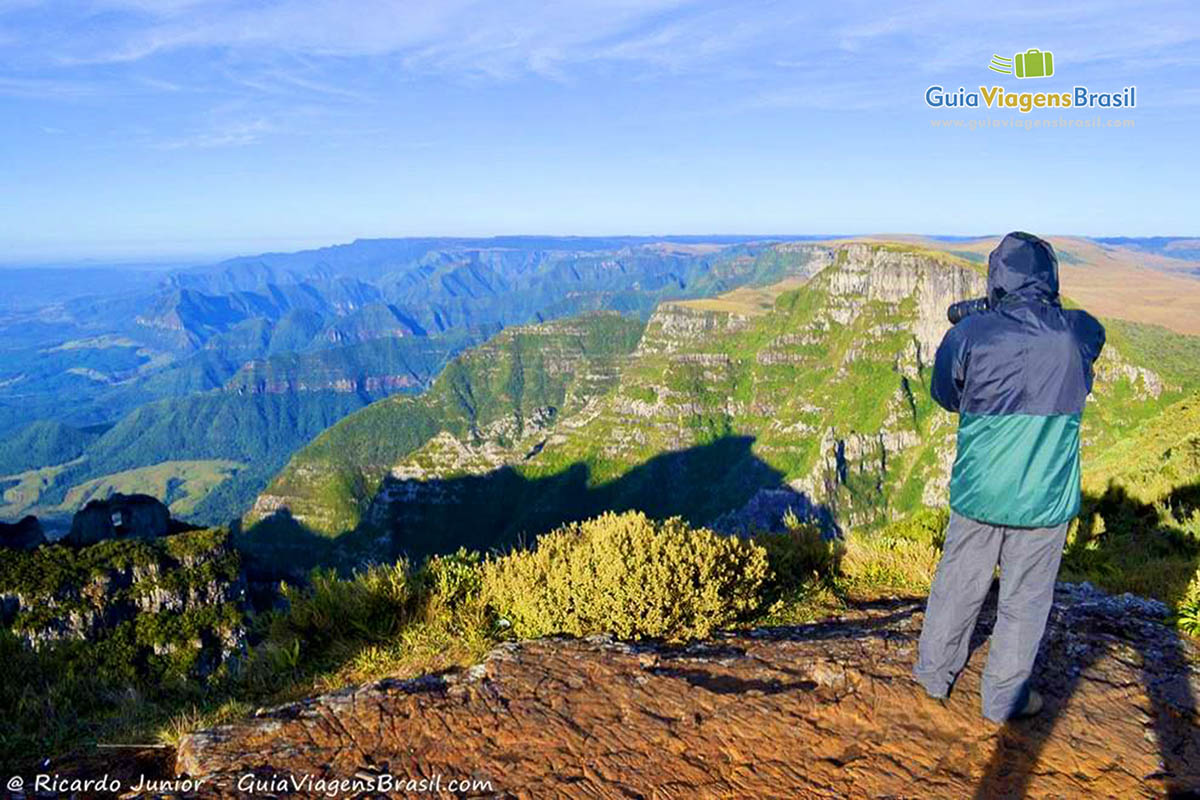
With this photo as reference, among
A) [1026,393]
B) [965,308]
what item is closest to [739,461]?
[965,308]

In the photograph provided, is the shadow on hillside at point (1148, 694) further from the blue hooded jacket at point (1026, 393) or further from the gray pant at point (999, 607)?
the blue hooded jacket at point (1026, 393)

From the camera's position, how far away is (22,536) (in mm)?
67562

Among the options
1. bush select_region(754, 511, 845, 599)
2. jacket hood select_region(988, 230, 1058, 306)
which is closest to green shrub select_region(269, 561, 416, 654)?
bush select_region(754, 511, 845, 599)

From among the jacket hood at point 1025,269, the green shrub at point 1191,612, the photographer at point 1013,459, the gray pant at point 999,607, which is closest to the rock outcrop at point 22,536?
the gray pant at point 999,607

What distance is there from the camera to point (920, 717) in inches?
180

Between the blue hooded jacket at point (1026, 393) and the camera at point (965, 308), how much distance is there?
0.23 m

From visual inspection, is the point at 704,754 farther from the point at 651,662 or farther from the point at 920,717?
the point at 920,717

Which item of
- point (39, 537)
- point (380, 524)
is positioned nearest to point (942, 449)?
point (380, 524)

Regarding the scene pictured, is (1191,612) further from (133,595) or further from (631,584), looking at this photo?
(133,595)

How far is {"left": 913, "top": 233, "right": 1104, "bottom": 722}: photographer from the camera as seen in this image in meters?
4.49

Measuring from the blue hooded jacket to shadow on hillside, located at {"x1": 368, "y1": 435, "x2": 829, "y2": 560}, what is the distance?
154429 mm

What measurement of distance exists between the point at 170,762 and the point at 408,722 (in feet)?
5.42

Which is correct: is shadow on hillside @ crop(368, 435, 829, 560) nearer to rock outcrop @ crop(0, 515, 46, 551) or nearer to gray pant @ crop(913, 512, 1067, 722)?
rock outcrop @ crop(0, 515, 46, 551)

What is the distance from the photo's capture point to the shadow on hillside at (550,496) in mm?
163250
